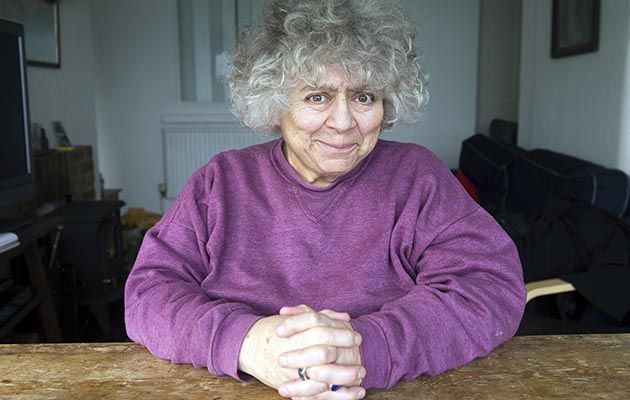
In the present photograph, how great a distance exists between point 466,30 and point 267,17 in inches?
172

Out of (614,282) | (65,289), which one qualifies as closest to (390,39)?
(614,282)

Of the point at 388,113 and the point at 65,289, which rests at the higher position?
the point at 388,113

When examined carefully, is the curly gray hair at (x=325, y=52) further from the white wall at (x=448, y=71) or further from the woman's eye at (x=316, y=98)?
the white wall at (x=448, y=71)

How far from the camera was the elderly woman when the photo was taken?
104cm

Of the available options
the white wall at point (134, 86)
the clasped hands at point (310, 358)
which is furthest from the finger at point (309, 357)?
the white wall at point (134, 86)

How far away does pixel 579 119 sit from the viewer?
3160 millimetres

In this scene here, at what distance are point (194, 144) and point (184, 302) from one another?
14.3 feet

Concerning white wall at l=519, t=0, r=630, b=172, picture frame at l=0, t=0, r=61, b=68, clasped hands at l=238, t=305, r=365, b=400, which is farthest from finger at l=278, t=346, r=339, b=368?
picture frame at l=0, t=0, r=61, b=68

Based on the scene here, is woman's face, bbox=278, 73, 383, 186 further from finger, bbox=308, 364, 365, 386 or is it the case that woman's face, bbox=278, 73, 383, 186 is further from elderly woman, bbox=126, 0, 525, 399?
finger, bbox=308, 364, 365, 386

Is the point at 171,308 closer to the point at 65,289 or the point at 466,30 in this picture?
the point at 65,289

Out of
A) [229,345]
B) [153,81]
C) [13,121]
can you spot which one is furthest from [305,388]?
[153,81]

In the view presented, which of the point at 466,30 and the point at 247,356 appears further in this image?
the point at 466,30

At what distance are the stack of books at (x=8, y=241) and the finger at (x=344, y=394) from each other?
4.74ft

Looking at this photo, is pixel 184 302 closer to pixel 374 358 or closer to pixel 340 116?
pixel 374 358
